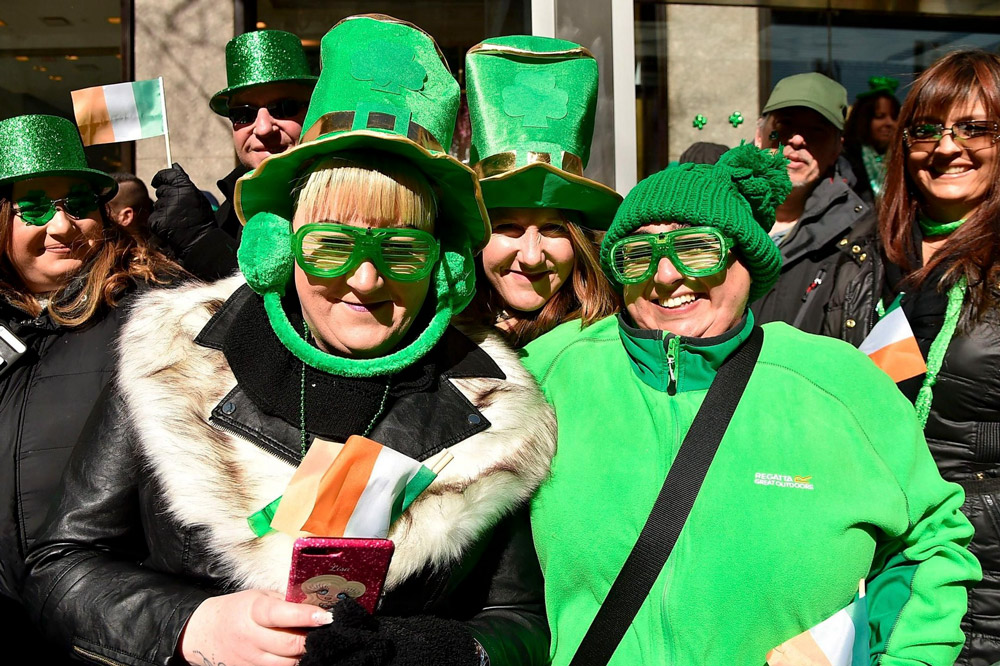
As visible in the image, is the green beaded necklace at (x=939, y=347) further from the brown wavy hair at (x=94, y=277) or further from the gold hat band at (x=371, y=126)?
the brown wavy hair at (x=94, y=277)

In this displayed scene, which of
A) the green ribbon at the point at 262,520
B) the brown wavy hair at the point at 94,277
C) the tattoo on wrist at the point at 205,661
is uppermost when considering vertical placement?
the brown wavy hair at the point at 94,277

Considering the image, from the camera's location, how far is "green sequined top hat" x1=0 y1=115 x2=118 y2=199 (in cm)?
319

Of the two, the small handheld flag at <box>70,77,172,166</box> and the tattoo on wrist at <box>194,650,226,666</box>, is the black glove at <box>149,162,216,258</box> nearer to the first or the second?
the small handheld flag at <box>70,77,172,166</box>

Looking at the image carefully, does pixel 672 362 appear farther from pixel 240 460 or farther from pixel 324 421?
pixel 240 460

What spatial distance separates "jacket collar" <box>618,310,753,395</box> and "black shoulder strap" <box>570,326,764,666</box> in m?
0.09

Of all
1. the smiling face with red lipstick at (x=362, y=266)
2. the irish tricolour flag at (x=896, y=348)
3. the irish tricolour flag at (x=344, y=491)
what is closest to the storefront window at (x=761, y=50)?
the irish tricolour flag at (x=896, y=348)

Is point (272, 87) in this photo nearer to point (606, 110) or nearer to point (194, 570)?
point (606, 110)

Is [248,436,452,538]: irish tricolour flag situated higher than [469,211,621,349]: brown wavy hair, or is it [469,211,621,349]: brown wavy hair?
[469,211,621,349]: brown wavy hair

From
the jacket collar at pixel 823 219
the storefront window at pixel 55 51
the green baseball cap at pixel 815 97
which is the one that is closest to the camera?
the jacket collar at pixel 823 219

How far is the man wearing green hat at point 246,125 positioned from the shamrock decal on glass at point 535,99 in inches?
51.7

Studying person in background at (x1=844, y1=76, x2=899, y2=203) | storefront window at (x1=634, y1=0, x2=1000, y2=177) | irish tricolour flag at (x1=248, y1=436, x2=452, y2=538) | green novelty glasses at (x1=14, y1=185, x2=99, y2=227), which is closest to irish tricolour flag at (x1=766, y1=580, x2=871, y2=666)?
irish tricolour flag at (x1=248, y1=436, x2=452, y2=538)

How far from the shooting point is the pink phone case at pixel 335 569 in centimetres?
163

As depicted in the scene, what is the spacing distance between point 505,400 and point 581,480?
0.28m

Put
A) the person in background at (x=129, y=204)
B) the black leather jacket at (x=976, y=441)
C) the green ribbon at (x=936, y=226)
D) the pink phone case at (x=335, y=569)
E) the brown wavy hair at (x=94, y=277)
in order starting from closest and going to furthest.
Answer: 1. the pink phone case at (x=335, y=569)
2. the black leather jacket at (x=976, y=441)
3. the brown wavy hair at (x=94, y=277)
4. the green ribbon at (x=936, y=226)
5. the person in background at (x=129, y=204)
